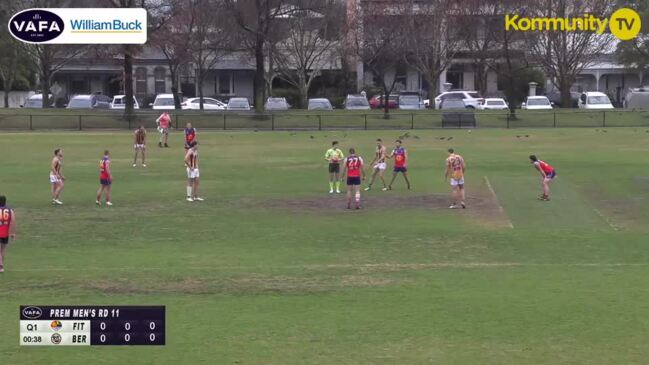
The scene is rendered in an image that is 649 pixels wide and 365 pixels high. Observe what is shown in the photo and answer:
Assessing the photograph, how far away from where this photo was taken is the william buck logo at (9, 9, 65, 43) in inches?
1507

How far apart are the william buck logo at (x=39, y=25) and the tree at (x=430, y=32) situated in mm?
34870

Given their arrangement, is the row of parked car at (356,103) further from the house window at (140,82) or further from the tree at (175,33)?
the house window at (140,82)

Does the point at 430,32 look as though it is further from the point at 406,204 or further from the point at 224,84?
the point at 406,204

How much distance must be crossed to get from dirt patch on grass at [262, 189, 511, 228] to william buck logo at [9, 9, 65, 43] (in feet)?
48.8

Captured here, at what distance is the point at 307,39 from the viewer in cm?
7869

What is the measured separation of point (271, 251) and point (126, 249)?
3467mm

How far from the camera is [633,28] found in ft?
240

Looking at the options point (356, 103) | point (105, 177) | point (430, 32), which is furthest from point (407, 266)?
point (430, 32)

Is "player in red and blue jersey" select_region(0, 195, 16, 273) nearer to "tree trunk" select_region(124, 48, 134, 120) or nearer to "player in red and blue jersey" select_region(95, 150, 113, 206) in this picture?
"player in red and blue jersey" select_region(95, 150, 113, 206)

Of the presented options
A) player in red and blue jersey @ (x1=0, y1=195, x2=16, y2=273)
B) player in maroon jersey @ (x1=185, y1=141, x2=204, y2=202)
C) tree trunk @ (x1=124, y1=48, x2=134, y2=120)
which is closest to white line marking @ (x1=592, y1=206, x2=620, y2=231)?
player in maroon jersey @ (x1=185, y1=141, x2=204, y2=202)

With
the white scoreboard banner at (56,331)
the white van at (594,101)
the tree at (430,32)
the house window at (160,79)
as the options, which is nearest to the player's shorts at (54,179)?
the white scoreboard banner at (56,331)

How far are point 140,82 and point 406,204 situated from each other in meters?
68.0

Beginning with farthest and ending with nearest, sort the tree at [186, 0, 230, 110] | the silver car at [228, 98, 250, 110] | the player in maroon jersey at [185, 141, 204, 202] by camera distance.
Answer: the tree at [186, 0, 230, 110] → the silver car at [228, 98, 250, 110] → the player in maroon jersey at [185, 141, 204, 202]

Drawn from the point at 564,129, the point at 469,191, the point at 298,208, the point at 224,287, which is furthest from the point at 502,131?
the point at 224,287
